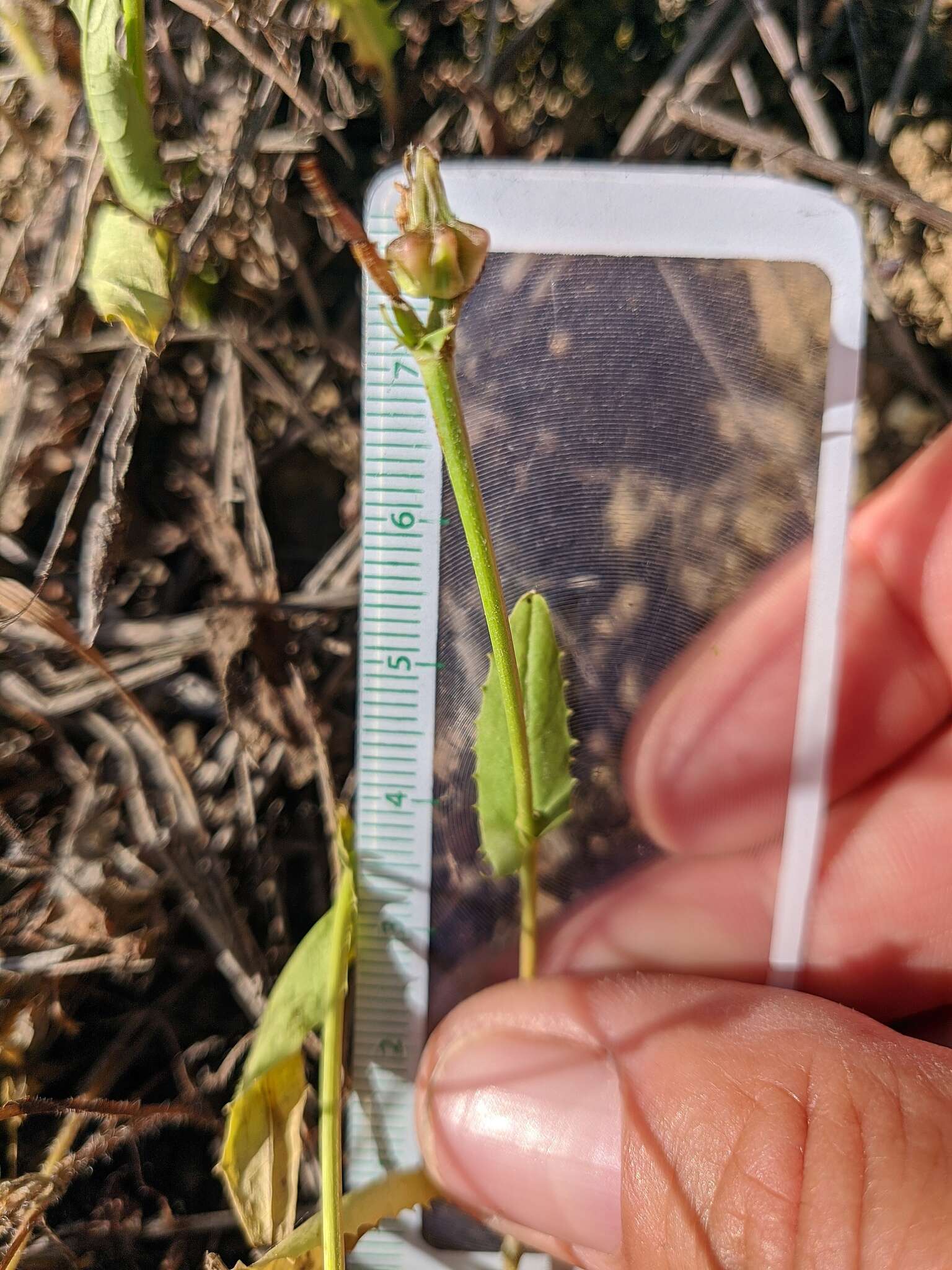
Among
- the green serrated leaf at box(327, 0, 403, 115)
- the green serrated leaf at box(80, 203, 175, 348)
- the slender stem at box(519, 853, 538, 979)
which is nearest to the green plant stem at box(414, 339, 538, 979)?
the slender stem at box(519, 853, 538, 979)

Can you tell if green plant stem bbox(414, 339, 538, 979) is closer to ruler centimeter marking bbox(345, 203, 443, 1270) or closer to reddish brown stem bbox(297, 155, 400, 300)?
reddish brown stem bbox(297, 155, 400, 300)

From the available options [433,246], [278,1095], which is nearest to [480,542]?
[433,246]

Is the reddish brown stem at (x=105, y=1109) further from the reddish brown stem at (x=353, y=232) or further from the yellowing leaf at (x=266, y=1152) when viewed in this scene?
the reddish brown stem at (x=353, y=232)

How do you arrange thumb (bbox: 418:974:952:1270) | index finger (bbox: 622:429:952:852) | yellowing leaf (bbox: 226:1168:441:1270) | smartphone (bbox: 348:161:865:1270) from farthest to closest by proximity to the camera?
index finger (bbox: 622:429:952:852) → smartphone (bbox: 348:161:865:1270) → yellowing leaf (bbox: 226:1168:441:1270) → thumb (bbox: 418:974:952:1270)

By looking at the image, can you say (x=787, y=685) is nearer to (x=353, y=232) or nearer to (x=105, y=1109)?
(x=353, y=232)

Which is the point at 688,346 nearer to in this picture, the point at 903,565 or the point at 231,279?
the point at 903,565

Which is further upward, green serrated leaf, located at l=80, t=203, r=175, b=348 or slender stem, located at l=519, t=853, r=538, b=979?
green serrated leaf, located at l=80, t=203, r=175, b=348

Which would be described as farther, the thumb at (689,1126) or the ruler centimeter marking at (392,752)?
the ruler centimeter marking at (392,752)

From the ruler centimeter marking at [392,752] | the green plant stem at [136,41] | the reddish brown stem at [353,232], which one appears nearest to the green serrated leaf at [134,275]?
the green plant stem at [136,41]
